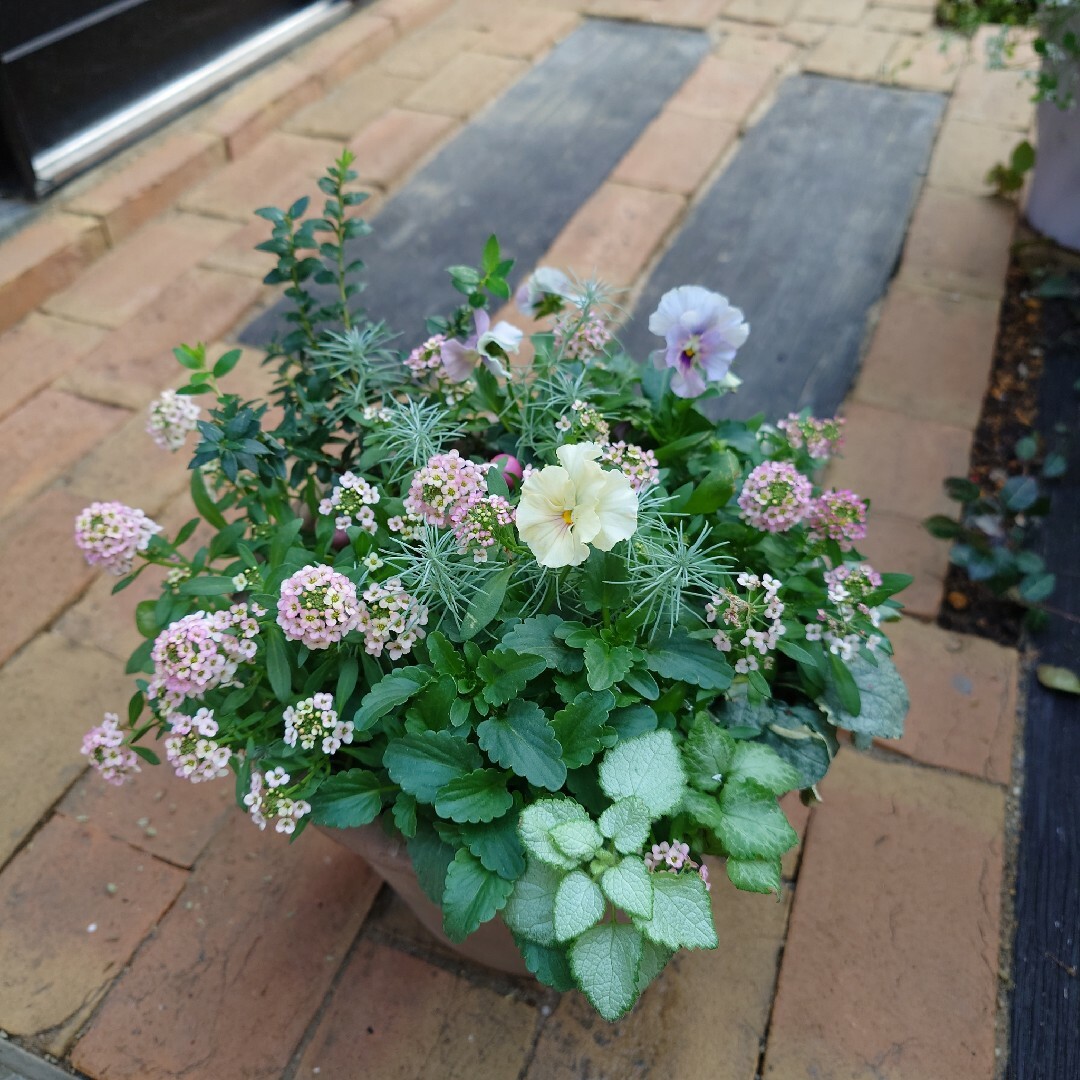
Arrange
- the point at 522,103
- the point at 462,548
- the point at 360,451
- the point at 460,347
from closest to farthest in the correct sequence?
the point at 462,548
the point at 460,347
the point at 360,451
the point at 522,103

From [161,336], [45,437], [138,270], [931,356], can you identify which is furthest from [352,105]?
[931,356]

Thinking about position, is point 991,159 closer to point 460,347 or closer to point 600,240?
point 600,240

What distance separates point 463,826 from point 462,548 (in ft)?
0.96

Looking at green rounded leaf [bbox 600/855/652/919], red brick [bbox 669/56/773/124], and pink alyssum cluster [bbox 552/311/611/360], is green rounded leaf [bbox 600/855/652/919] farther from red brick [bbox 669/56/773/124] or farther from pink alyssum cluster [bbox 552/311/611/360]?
red brick [bbox 669/56/773/124]

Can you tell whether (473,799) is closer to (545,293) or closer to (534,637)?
(534,637)

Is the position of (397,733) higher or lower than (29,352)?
higher

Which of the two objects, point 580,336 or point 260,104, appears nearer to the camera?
point 580,336

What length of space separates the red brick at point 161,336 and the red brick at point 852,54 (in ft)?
7.11

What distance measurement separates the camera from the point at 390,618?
1.04 metres

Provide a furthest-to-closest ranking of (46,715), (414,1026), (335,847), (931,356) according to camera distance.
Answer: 1. (931,356)
2. (46,715)
3. (335,847)
4. (414,1026)

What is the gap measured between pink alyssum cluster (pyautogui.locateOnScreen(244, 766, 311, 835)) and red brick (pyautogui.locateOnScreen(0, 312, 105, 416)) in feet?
5.41

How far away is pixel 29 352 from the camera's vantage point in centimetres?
242

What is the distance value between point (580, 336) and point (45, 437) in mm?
1505

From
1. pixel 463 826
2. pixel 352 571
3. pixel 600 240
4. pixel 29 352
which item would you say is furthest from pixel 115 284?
pixel 463 826
